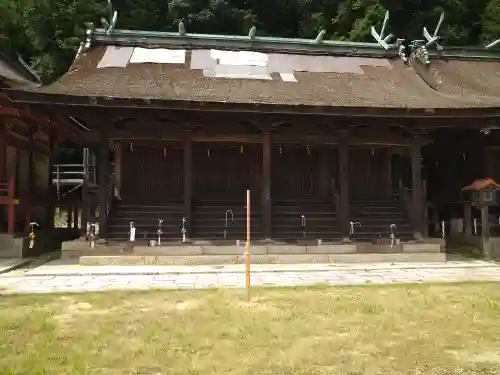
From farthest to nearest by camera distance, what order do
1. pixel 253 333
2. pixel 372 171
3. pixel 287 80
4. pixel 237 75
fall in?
pixel 372 171, pixel 287 80, pixel 237 75, pixel 253 333

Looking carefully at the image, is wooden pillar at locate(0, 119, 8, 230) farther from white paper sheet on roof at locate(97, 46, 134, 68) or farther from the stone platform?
white paper sheet on roof at locate(97, 46, 134, 68)

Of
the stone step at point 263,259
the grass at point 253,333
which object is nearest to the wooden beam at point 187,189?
the stone step at point 263,259

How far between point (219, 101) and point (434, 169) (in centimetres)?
1133

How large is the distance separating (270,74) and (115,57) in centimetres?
560

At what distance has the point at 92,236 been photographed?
41.7 feet

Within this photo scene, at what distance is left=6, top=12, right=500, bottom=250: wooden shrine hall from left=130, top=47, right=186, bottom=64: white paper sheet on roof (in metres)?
0.07

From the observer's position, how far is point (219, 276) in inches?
387

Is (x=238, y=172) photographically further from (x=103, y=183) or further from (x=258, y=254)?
(x=103, y=183)

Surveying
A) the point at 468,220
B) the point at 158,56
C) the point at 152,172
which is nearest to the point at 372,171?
the point at 468,220

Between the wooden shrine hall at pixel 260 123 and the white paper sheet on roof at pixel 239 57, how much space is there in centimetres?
9

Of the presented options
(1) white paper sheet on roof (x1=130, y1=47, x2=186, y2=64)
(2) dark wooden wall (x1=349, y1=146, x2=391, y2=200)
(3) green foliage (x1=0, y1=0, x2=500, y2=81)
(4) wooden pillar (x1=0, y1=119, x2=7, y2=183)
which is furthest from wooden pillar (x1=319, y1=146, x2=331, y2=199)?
(3) green foliage (x1=0, y1=0, x2=500, y2=81)

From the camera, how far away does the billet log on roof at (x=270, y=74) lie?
12.3 metres

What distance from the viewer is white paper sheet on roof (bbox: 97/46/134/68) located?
47.7ft

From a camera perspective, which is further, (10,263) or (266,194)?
(266,194)
